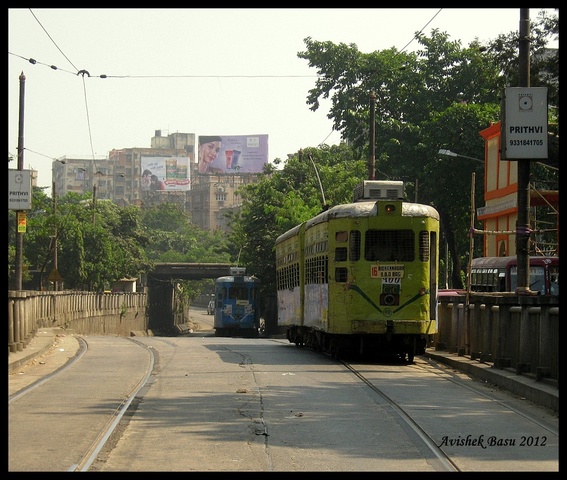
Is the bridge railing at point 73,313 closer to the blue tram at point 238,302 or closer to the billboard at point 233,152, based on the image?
the blue tram at point 238,302

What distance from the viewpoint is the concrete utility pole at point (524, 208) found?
62.4ft

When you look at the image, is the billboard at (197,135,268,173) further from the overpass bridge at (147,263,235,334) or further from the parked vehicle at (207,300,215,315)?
the overpass bridge at (147,263,235,334)

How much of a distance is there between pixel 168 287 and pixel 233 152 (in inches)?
1613

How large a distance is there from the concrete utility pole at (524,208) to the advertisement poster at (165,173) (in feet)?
470

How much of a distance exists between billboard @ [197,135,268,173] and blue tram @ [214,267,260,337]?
8657cm

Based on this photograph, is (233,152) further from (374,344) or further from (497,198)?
(374,344)

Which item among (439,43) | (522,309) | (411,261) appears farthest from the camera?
(439,43)

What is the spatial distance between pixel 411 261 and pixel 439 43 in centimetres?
3801

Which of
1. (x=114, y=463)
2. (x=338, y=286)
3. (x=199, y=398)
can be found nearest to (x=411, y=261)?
(x=338, y=286)

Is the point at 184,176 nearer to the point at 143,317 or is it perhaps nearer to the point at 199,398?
the point at 143,317

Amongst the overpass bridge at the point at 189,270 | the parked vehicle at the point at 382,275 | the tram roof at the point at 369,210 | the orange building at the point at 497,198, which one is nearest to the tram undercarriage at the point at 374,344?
the parked vehicle at the point at 382,275

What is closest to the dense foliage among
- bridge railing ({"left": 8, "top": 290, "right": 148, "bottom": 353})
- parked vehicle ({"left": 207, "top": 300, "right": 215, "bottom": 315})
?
bridge railing ({"left": 8, "top": 290, "right": 148, "bottom": 353})

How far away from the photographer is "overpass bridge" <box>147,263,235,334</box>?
9406cm

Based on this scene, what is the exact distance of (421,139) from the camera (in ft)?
181
